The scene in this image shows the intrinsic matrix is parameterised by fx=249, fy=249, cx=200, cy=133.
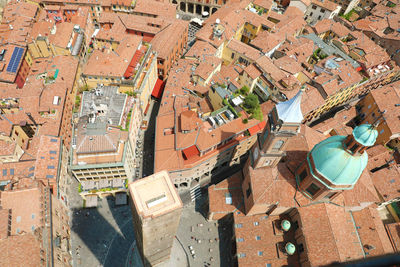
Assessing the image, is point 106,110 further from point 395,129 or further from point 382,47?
point 382,47

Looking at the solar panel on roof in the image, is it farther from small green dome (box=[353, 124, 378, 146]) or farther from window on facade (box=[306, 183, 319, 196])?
small green dome (box=[353, 124, 378, 146])

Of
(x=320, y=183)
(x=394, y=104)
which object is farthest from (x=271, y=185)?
(x=394, y=104)

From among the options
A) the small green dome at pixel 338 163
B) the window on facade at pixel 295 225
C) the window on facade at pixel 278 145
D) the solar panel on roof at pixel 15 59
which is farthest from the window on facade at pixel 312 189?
the solar panel on roof at pixel 15 59

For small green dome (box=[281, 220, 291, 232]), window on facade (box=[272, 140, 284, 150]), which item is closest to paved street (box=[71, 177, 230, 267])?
small green dome (box=[281, 220, 291, 232])

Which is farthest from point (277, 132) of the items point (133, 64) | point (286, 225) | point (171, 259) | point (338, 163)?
point (133, 64)

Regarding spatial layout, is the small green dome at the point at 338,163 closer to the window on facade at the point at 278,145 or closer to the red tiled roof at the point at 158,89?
the window on facade at the point at 278,145

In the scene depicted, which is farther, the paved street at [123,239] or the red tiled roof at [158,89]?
the red tiled roof at [158,89]
